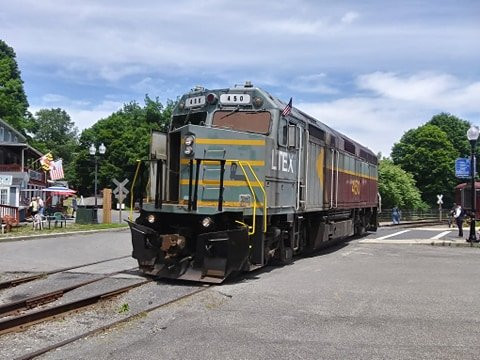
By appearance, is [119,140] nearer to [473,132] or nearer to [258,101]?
[473,132]

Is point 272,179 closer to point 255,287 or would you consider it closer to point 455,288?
point 255,287

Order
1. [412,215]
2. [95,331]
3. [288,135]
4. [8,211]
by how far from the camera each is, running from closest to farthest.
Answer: [95,331]
[288,135]
[8,211]
[412,215]

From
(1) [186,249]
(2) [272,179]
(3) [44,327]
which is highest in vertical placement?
(2) [272,179]

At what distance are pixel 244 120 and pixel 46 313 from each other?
5722 mm

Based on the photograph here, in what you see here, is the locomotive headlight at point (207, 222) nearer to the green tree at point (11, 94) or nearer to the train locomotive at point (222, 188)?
the train locomotive at point (222, 188)

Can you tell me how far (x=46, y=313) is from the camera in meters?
7.57

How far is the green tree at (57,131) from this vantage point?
114 m

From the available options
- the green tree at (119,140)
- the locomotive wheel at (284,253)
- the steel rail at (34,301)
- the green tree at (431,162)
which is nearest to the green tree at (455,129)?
the green tree at (431,162)

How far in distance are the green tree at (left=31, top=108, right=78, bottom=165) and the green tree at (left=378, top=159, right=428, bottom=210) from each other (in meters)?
73.5

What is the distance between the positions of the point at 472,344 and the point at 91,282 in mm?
6993

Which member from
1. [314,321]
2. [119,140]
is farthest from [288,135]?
[119,140]

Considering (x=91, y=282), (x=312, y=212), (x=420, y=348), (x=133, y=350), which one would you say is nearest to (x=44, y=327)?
(x=133, y=350)

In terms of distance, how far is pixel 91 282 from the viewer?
10.5 m

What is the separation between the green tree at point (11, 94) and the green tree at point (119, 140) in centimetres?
902
